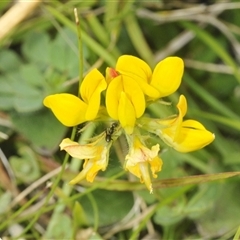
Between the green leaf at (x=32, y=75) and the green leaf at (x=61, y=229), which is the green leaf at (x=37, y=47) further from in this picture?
the green leaf at (x=61, y=229)

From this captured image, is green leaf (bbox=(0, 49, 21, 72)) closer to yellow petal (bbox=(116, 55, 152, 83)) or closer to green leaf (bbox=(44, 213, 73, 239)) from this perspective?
green leaf (bbox=(44, 213, 73, 239))

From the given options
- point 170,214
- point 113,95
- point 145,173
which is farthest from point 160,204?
point 113,95

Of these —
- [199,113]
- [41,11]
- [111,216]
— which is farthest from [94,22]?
[111,216]

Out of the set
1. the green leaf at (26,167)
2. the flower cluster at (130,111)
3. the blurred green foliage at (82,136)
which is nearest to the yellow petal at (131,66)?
the flower cluster at (130,111)

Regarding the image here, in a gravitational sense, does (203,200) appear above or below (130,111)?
below

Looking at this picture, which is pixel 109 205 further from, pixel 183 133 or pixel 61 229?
pixel 183 133

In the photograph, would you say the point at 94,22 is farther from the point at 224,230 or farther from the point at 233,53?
the point at 224,230
